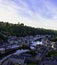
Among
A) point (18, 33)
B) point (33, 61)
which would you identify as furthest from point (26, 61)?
point (18, 33)

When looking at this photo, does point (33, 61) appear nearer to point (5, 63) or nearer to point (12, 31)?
point (5, 63)

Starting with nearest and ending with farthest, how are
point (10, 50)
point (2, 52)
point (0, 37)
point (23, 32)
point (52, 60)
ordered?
1. point (52, 60)
2. point (2, 52)
3. point (10, 50)
4. point (0, 37)
5. point (23, 32)

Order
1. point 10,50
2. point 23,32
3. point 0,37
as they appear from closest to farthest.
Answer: point 10,50
point 0,37
point 23,32

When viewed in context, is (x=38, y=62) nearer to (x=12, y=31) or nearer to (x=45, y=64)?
(x=45, y=64)

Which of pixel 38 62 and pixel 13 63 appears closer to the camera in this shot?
pixel 13 63

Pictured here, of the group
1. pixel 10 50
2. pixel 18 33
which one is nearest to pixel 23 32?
pixel 18 33

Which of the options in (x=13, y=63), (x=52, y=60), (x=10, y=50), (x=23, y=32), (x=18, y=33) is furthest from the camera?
(x=23, y=32)

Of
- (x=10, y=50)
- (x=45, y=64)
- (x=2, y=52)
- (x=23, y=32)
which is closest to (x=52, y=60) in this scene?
(x=45, y=64)

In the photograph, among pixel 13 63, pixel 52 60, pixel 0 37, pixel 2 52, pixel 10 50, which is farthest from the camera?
pixel 0 37

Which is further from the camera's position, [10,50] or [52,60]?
[10,50]
